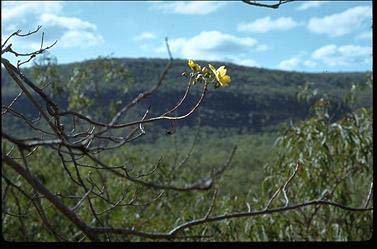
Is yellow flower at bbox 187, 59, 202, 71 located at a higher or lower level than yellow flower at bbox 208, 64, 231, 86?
higher

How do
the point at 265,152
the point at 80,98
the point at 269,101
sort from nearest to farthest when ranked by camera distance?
1. the point at 80,98
2. the point at 269,101
3. the point at 265,152

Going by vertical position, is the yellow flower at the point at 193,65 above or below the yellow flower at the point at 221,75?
above

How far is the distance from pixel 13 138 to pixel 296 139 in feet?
7.74

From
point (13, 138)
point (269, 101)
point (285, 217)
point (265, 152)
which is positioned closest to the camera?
point (13, 138)

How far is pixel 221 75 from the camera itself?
75 cm

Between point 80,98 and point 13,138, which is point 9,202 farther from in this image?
point 13,138

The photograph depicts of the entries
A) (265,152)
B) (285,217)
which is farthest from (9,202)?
(265,152)

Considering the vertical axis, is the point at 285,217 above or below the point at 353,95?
below

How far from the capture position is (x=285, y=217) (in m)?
2.67

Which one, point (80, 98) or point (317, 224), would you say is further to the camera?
point (80, 98)

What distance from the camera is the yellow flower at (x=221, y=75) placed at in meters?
0.75

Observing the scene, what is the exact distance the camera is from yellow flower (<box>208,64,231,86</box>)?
75cm
